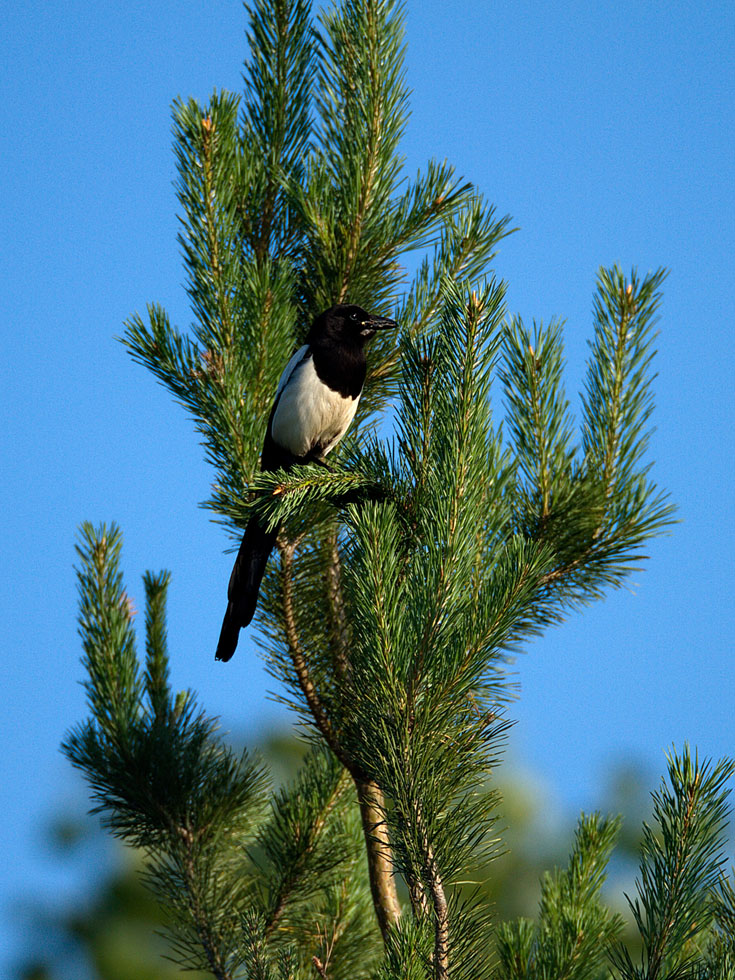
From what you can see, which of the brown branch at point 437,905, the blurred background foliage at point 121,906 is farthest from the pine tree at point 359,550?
the blurred background foliage at point 121,906

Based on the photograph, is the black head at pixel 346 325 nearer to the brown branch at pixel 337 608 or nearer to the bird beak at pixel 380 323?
the bird beak at pixel 380 323

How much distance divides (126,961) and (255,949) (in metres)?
8.33

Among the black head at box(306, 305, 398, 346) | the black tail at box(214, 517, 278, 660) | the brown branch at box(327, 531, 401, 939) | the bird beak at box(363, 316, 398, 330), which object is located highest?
the black head at box(306, 305, 398, 346)

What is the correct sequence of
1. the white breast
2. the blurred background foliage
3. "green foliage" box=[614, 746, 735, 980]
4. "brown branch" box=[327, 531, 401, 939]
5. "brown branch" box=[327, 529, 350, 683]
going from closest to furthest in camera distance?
"green foliage" box=[614, 746, 735, 980] → "brown branch" box=[327, 531, 401, 939] → "brown branch" box=[327, 529, 350, 683] → the white breast → the blurred background foliage

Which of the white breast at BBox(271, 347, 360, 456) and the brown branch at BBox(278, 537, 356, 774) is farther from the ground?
the white breast at BBox(271, 347, 360, 456)

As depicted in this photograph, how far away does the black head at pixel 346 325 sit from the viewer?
275 cm

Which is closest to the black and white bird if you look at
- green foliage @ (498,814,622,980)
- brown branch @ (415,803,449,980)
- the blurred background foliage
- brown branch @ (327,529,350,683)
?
brown branch @ (327,529,350,683)

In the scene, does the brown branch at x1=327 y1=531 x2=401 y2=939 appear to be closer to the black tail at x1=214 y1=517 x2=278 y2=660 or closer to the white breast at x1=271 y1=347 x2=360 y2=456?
the black tail at x1=214 y1=517 x2=278 y2=660

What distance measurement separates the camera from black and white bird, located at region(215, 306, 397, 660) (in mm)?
2574

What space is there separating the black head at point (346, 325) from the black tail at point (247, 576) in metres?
0.65

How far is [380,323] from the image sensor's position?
271 cm

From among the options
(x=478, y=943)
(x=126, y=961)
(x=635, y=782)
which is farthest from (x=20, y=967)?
(x=478, y=943)

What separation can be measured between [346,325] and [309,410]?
41cm

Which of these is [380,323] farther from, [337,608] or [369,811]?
[369,811]
